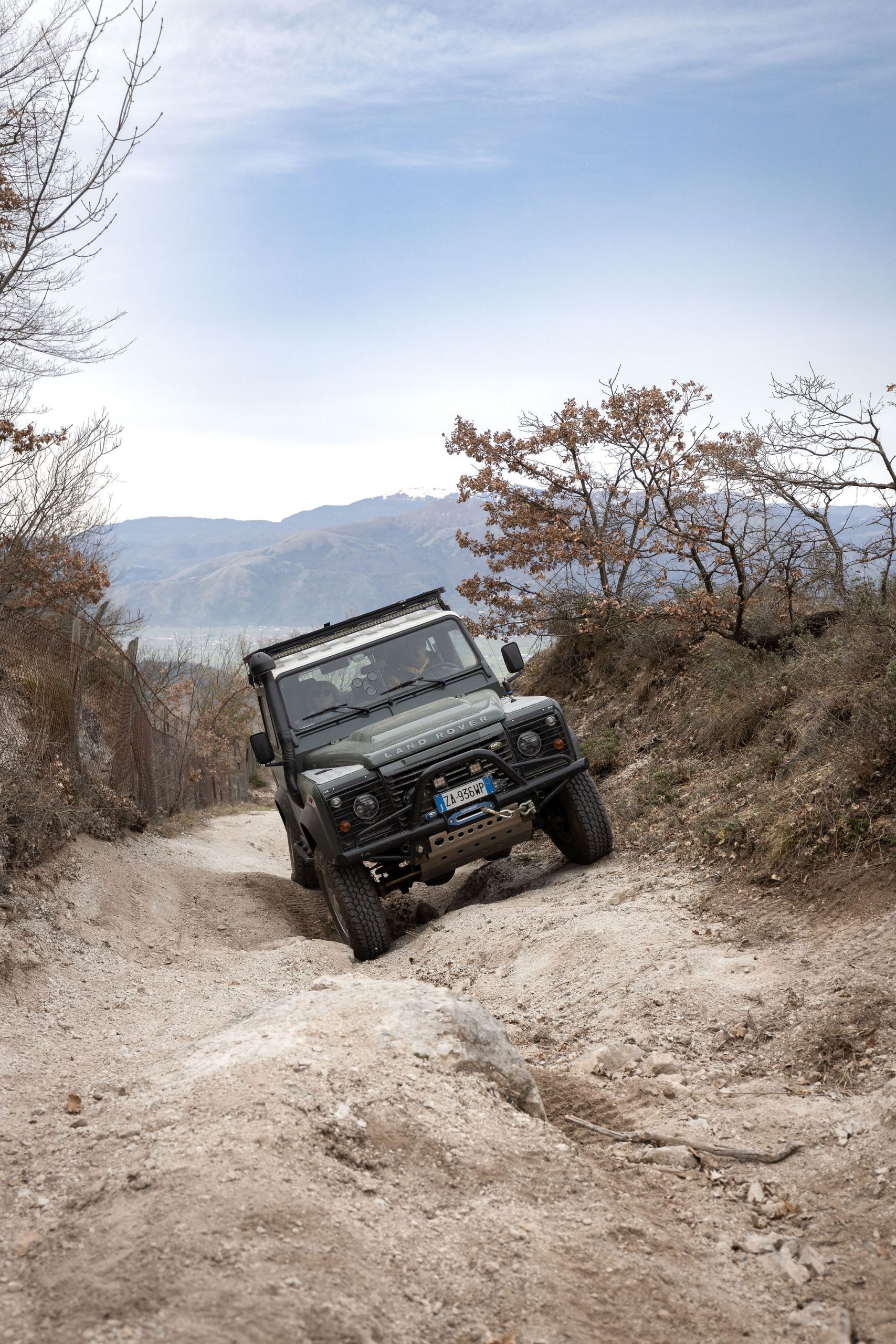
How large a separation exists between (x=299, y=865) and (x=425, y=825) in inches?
135

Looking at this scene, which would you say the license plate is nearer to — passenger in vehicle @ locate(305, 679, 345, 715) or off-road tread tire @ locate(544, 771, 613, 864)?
off-road tread tire @ locate(544, 771, 613, 864)

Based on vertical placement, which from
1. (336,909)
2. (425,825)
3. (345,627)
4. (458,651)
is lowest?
(336,909)

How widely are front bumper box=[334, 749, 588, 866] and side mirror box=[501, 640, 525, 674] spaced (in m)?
1.03

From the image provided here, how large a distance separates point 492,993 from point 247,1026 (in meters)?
2.04

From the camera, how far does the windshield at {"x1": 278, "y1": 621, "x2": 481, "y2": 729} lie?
7906mm

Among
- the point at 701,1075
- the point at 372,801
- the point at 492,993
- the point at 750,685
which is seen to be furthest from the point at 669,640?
the point at 701,1075

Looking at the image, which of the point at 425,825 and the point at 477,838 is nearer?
the point at 425,825

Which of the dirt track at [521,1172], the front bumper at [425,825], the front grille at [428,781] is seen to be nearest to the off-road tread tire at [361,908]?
the front bumper at [425,825]

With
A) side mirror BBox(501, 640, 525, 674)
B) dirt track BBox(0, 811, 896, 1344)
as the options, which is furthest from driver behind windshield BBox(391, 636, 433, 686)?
dirt track BBox(0, 811, 896, 1344)

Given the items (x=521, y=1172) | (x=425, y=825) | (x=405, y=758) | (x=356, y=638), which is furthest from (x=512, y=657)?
(x=521, y=1172)

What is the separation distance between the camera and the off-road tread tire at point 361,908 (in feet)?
23.0

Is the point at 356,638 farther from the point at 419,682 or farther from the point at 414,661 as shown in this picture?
the point at 419,682

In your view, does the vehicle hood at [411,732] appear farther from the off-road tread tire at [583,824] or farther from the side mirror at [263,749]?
the off-road tread tire at [583,824]

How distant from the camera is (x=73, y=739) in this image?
1043 centimetres
